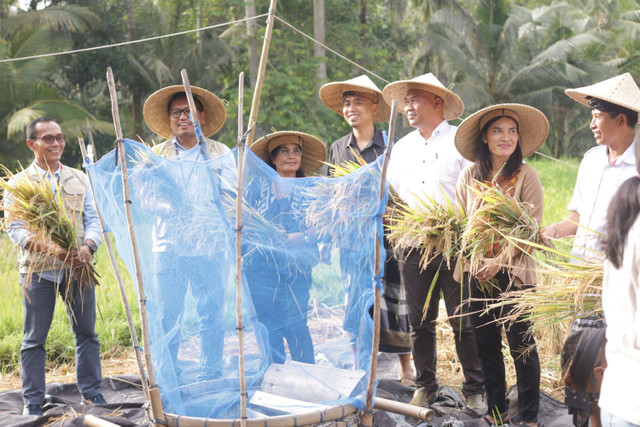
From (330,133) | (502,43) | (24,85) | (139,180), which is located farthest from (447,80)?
(139,180)

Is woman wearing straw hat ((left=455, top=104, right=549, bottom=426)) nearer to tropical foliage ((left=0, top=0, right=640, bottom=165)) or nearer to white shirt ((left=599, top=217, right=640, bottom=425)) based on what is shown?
white shirt ((left=599, top=217, right=640, bottom=425))

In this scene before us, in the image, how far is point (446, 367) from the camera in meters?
4.70

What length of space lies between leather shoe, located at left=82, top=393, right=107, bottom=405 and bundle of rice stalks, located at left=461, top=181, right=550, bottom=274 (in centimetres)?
242

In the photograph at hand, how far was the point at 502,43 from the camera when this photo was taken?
1997cm

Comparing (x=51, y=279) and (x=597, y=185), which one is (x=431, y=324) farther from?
(x=51, y=279)

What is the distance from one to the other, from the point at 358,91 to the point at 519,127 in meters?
1.15

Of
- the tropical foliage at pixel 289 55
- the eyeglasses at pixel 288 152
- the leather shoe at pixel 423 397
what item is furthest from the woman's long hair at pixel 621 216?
the tropical foliage at pixel 289 55

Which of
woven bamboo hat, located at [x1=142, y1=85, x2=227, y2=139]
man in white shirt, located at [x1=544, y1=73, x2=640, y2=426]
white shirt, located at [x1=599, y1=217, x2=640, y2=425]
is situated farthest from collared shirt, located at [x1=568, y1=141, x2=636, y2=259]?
woven bamboo hat, located at [x1=142, y1=85, x2=227, y2=139]

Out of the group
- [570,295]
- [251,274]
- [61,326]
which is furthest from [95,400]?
[570,295]

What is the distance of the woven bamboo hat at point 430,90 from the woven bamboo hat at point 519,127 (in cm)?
30

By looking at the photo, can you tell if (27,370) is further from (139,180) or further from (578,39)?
(578,39)

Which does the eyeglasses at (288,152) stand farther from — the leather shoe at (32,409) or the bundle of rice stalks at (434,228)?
the leather shoe at (32,409)

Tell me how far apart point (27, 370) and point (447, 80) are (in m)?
19.8

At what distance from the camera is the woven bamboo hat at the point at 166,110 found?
418 centimetres
